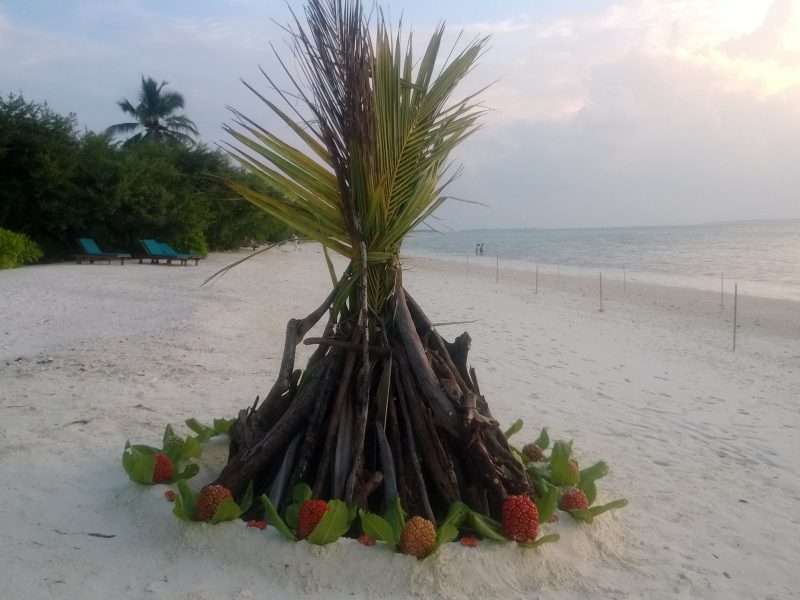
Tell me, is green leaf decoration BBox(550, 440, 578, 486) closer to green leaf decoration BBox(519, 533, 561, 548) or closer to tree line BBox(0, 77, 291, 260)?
green leaf decoration BBox(519, 533, 561, 548)

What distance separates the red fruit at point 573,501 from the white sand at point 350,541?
0.42 feet

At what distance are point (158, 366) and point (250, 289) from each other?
913 cm

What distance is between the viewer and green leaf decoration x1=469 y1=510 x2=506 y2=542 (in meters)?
3.38

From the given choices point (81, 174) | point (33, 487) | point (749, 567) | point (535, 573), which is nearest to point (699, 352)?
point (749, 567)

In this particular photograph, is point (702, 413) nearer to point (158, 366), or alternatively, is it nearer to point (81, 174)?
point (158, 366)

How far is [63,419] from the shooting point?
5156 millimetres

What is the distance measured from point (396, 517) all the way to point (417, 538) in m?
0.19

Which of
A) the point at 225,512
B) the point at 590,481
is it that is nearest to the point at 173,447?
the point at 225,512

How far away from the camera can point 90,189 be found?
24.9 m

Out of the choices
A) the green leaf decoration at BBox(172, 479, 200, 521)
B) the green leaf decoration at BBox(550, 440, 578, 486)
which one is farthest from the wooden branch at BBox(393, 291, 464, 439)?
the green leaf decoration at BBox(172, 479, 200, 521)

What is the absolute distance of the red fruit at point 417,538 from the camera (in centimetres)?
322

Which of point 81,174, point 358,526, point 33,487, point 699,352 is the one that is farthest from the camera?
point 81,174

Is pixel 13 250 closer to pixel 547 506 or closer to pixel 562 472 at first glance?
pixel 562 472

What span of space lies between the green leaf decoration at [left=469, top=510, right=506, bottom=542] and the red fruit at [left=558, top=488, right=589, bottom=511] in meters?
0.57
